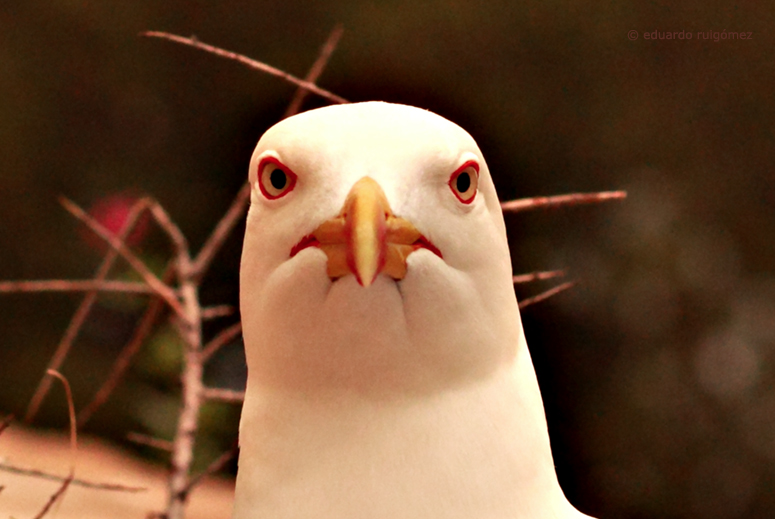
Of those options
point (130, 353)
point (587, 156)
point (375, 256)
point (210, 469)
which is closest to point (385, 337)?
point (375, 256)

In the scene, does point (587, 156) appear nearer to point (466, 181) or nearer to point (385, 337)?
point (466, 181)

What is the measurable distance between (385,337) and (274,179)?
0.63 feet

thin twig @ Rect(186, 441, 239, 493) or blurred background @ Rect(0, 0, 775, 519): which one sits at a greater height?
blurred background @ Rect(0, 0, 775, 519)

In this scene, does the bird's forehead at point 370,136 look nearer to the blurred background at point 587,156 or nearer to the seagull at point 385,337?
the seagull at point 385,337

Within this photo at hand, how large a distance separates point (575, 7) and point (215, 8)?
755 mm

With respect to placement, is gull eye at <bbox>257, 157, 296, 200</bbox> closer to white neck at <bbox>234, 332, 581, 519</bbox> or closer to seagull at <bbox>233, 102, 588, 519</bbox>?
seagull at <bbox>233, 102, 588, 519</bbox>

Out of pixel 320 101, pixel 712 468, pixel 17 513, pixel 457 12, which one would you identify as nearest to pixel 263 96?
pixel 320 101

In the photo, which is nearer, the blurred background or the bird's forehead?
the bird's forehead

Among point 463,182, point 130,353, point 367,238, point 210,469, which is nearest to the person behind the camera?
point 367,238

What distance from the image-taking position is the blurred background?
1.70 meters

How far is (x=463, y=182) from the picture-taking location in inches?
32.5

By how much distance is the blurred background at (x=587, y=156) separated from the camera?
170 centimetres

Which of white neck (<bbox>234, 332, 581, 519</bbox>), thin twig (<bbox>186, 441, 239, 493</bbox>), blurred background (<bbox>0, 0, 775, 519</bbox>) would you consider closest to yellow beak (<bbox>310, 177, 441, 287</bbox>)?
white neck (<bbox>234, 332, 581, 519</bbox>)

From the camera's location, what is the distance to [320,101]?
64.6 inches
